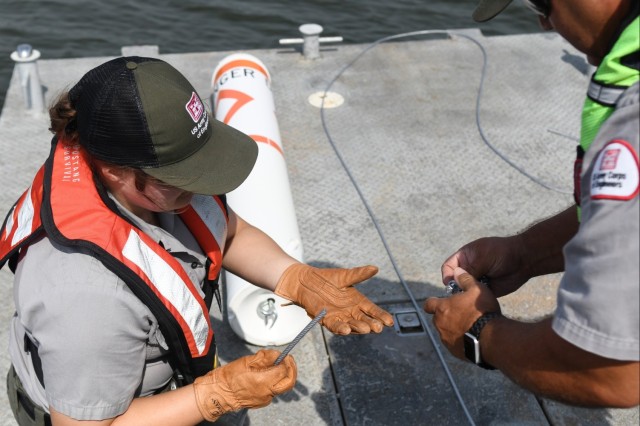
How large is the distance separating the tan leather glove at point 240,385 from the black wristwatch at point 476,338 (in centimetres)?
62

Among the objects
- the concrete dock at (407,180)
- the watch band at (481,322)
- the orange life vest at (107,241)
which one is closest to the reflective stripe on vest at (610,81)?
the watch band at (481,322)

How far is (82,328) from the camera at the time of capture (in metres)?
1.93

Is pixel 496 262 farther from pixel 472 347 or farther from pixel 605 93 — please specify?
pixel 605 93

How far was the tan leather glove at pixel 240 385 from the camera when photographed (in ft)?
7.37

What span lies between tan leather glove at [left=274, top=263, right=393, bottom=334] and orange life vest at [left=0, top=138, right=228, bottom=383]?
48cm

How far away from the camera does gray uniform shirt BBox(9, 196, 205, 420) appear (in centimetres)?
193

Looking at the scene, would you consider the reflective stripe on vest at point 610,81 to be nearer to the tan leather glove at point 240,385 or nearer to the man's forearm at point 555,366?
the man's forearm at point 555,366

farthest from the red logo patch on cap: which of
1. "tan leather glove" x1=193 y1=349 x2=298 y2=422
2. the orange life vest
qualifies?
"tan leather glove" x1=193 y1=349 x2=298 y2=422

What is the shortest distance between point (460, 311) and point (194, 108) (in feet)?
3.24

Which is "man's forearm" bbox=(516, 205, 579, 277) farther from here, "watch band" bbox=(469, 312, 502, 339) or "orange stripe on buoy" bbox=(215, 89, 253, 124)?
"orange stripe on buoy" bbox=(215, 89, 253, 124)

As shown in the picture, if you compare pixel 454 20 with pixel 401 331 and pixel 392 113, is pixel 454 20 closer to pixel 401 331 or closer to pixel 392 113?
pixel 392 113

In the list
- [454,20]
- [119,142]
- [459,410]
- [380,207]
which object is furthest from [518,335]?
[454,20]

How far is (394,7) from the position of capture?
9.30 meters

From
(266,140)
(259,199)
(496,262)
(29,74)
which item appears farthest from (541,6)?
(29,74)
